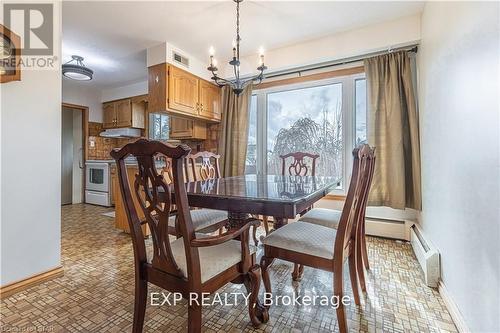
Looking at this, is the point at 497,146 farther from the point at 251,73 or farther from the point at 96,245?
the point at 96,245

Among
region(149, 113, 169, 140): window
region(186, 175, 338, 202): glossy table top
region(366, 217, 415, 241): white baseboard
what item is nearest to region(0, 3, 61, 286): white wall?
region(186, 175, 338, 202): glossy table top

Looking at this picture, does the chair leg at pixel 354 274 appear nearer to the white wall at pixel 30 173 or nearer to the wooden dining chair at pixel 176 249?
the wooden dining chair at pixel 176 249

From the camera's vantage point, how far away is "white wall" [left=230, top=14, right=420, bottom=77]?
8.20 feet

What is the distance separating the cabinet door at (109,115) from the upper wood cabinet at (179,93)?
239 centimetres

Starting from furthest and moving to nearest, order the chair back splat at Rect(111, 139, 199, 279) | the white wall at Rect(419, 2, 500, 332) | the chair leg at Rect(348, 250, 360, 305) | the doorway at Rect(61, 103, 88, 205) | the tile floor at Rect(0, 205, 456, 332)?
the doorway at Rect(61, 103, 88, 205), the chair leg at Rect(348, 250, 360, 305), the tile floor at Rect(0, 205, 456, 332), the white wall at Rect(419, 2, 500, 332), the chair back splat at Rect(111, 139, 199, 279)

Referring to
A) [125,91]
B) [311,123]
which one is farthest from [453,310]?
[125,91]

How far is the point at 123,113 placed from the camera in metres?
4.88

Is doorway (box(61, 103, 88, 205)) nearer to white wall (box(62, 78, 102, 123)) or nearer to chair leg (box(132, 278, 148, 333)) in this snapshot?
white wall (box(62, 78, 102, 123))

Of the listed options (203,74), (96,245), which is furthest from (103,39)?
(96,245)

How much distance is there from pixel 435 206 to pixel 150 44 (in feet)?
11.4

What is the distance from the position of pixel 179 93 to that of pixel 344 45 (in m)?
2.11

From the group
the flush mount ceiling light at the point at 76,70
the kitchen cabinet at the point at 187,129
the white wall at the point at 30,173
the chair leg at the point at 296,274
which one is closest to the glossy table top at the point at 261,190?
the chair leg at the point at 296,274

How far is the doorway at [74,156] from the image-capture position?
4973 millimetres

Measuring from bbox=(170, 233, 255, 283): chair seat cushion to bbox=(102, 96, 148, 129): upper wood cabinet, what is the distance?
4187 mm
